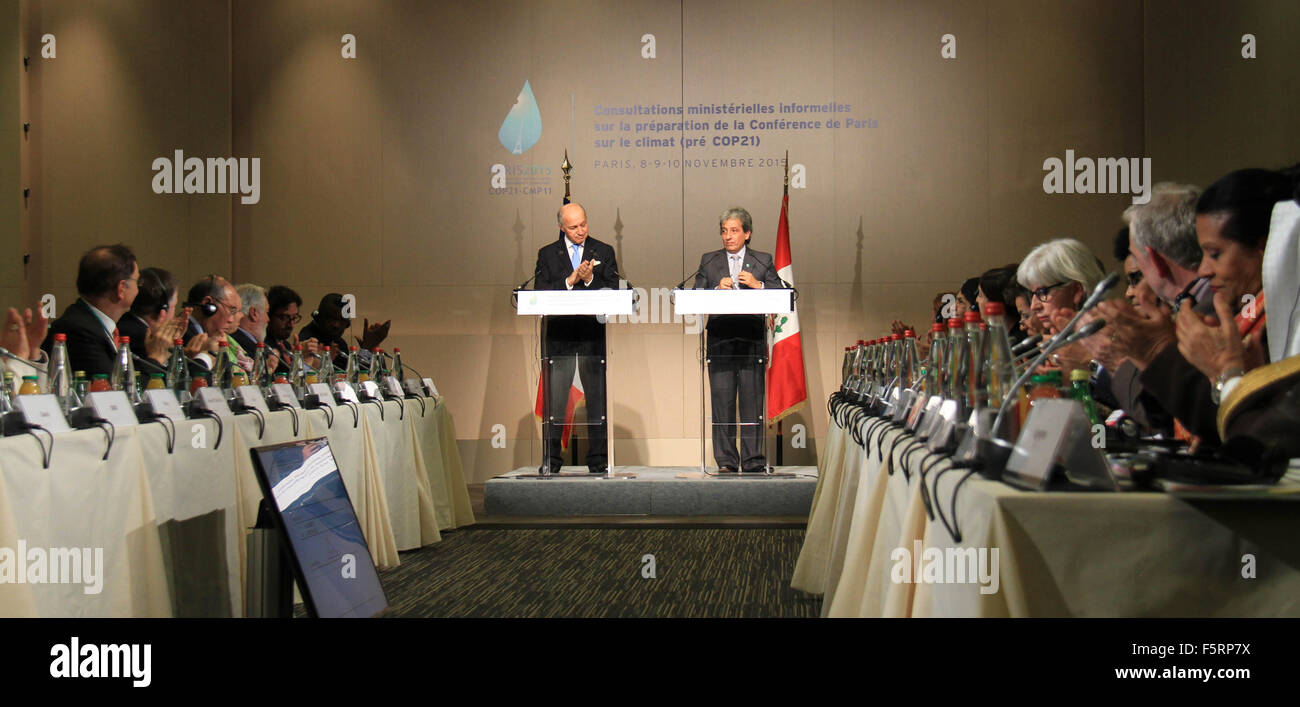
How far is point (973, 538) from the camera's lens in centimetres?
139

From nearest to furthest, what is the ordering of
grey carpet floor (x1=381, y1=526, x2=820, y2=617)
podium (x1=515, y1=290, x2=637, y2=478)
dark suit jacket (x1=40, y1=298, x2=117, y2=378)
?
1. grey carpet floor (x1=381, y1=526, x2=820, y2=617)
2. dark suit jacket (x1=40, y1=298, x2=117, y2=378)
3. podium (x1=515, y1=290, x2=637, y2=478)

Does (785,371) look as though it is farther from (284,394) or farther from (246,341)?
(284,394)

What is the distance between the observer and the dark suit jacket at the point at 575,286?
18.4 ft

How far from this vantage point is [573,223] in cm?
623

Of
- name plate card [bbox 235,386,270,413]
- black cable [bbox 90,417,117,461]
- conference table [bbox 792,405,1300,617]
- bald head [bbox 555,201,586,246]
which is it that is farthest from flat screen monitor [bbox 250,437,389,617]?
bald head [bbox 555,201,586,246]

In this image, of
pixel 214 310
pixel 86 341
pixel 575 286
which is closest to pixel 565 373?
pixel 575 286

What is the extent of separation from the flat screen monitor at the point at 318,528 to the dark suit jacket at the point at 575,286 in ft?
10.6

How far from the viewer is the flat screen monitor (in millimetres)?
1969

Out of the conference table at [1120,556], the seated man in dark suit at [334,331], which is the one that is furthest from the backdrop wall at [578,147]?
the conference table at [1120,556]

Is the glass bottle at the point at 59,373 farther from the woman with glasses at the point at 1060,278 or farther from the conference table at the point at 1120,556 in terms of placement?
the woman with glasses at the point at 1060,278

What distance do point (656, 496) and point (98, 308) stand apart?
3072mm

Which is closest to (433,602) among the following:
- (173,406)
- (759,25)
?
(173,406)

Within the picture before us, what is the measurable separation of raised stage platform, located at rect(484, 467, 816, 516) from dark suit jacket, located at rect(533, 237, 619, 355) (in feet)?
2.61

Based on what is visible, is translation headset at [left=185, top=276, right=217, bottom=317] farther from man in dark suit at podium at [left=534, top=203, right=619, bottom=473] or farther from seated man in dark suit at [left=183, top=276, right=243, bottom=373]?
man in dark suit at podium at [left=534, top=203, right=619, bottom=473]
